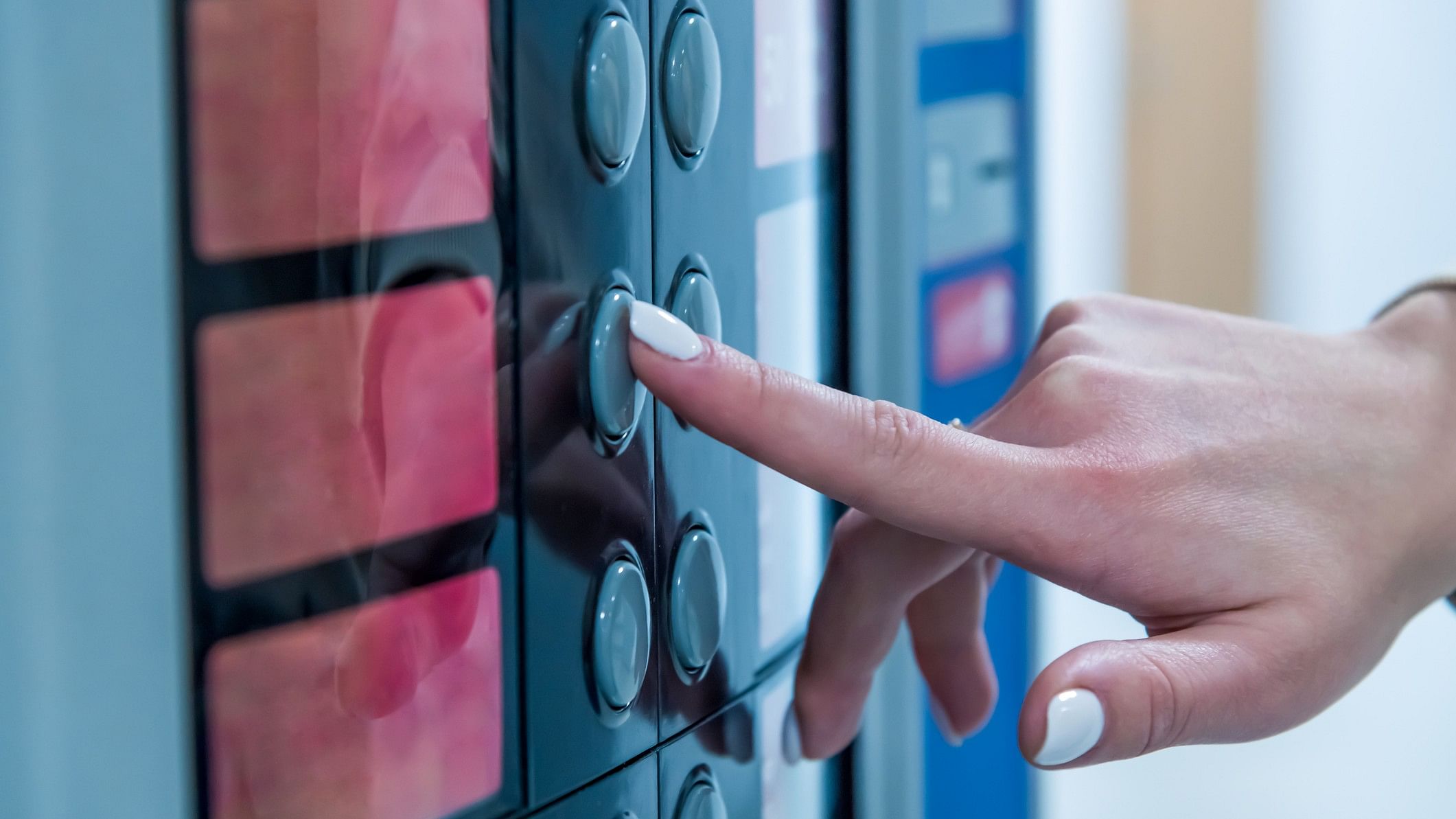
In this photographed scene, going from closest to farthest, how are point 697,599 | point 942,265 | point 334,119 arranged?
1. point 334,119
2. point 697,599
3. point 942,265

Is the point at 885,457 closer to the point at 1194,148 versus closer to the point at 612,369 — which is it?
the point at 612,369

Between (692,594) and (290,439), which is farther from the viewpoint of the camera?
(692,594)

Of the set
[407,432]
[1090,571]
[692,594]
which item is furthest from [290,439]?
[1090,571]

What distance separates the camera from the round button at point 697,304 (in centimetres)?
31

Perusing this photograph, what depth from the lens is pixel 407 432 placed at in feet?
0.80

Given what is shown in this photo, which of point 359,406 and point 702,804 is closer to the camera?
point 359,406

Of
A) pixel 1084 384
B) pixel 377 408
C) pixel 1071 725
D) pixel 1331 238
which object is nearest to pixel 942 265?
pixel 1084 384

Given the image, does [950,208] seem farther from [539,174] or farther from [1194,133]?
[1194,133]

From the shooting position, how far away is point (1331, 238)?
1.84m

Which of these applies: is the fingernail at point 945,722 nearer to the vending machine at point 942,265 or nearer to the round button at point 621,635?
the vending machine at point 942,265

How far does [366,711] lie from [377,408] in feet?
0.20

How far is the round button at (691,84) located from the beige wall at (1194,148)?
182cm

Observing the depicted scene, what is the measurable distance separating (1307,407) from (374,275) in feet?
1.12

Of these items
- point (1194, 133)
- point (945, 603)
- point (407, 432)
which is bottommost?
point (945, 603)
